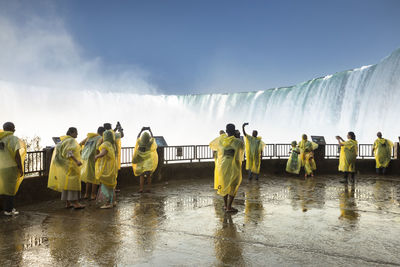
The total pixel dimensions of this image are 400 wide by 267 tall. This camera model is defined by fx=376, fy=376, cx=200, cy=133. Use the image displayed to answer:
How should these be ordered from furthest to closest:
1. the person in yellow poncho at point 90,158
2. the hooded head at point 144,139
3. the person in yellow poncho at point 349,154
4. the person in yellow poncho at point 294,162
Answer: the person in yellow poncho at point 294,162 < the person in yellow poncho at point 349,154 < the hooded head at point 144,139 < the person in yellow poncho at point 90,158

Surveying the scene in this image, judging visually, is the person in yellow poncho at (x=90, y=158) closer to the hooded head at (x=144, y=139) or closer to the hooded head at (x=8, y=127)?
the hooded head at (x=144, y=139)

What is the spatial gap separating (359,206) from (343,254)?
3.49 metres

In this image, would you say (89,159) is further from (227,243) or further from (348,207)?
(348,207)

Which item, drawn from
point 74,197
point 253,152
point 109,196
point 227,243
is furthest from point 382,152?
point 74,197

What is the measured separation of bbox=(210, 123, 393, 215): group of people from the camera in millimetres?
6719

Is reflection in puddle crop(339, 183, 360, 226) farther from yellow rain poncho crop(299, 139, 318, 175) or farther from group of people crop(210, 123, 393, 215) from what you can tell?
yellow rain poncho crop(299, 139, 318, 175)

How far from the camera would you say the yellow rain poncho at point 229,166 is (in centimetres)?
668

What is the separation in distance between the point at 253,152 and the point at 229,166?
18.2ft

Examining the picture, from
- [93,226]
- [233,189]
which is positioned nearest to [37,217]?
[93,226]

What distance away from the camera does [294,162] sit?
43.2 ft

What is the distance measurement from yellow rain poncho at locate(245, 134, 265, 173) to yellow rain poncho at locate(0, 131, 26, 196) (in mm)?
7454

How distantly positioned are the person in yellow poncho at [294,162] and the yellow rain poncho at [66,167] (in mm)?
8316

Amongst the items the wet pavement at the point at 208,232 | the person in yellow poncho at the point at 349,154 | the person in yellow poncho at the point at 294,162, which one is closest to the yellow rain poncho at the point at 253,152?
the person in yellow poncho at the point at 294,162

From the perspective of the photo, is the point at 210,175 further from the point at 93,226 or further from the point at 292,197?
the point at 93,226
